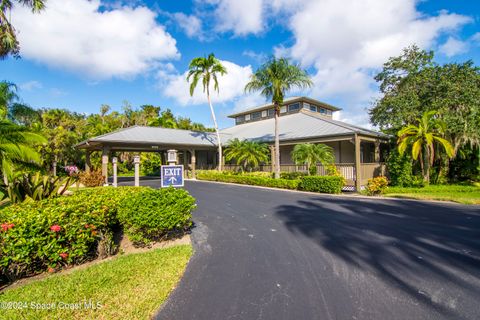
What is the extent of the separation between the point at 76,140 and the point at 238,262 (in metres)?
26.7

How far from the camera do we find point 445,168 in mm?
16406

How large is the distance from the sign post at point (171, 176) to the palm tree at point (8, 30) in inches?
461

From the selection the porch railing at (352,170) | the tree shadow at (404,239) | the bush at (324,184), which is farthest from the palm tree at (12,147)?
the porch railing at (352,170)

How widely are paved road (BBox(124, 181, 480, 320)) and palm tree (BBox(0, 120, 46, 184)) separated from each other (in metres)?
4.84

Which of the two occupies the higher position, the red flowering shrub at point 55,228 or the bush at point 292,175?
the bush at point 292,175

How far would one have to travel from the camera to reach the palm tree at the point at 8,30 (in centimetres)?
1115

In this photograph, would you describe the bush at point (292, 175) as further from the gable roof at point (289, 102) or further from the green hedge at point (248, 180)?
the gable roof at point (289, 102)

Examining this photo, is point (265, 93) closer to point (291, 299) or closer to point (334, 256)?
point (334, 256)

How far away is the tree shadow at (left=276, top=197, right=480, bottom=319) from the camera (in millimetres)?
3672

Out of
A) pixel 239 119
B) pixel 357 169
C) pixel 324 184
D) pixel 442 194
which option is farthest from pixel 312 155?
pixel 239 119

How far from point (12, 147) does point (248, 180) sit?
1349 centimetres

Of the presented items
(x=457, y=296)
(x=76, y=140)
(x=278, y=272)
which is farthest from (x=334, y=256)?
(x=76, y=140)

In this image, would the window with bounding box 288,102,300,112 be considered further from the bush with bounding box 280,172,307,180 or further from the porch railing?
the bush with bounding box 280,172,307,180

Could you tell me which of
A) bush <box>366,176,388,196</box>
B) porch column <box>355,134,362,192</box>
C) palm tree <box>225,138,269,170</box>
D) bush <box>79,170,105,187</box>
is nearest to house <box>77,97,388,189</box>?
porch column <box>355,134,362,192</box>
